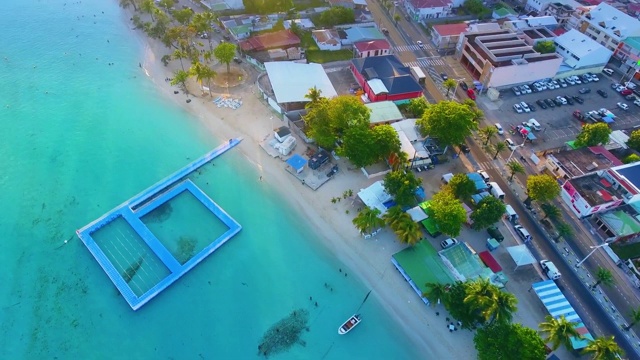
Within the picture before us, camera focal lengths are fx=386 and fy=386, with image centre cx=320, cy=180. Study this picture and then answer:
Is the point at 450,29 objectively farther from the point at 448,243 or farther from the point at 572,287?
the point at 572,287

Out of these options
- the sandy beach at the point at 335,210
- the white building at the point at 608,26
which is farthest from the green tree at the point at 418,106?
the white building at the point at 608,26

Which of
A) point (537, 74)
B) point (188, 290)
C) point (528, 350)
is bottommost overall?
point (188, 290)

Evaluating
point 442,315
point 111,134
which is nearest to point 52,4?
point 111,134

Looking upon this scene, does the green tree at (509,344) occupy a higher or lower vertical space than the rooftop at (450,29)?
lower

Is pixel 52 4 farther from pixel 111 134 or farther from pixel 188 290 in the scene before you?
pixel 188 290

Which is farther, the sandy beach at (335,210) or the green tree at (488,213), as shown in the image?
the green tree at (488,213)

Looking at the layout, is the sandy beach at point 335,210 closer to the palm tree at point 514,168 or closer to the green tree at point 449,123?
the green tree at point 449,123

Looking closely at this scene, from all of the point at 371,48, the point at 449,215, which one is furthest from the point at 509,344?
the point at 371,48
